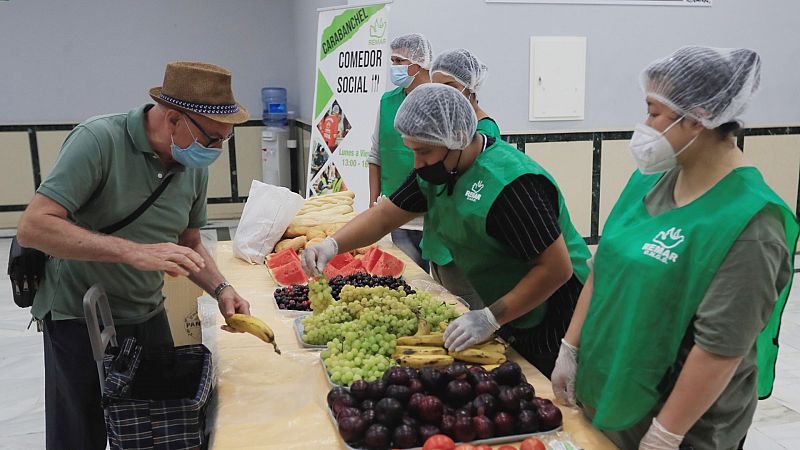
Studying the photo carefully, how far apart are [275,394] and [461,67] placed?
2.16 m

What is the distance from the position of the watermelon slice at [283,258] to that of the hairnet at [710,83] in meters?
1.99

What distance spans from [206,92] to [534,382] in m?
1.31

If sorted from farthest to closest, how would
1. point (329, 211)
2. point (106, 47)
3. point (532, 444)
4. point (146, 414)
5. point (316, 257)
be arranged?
point (106, 47) → point (329, 211) → point (316, 257) → point (146, 414) → point (532, 444)

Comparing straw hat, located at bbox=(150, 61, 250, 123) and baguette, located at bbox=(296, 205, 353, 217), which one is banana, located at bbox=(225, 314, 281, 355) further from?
baguette, located at bbox=(296, 205, 353, 217)

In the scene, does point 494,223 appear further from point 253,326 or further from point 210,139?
point 210,139

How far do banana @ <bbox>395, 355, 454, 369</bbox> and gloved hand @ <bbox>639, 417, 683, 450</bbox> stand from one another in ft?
2.03

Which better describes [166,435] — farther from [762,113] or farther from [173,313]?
[762,113]

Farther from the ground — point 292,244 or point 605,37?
point 605,37

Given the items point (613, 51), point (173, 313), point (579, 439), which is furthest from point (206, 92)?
point (613, 51)

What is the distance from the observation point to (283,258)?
126 inches

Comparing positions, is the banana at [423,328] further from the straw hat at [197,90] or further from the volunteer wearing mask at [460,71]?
the volunteer wearing mask at [460,71]

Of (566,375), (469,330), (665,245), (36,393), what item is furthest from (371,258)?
(36,393)

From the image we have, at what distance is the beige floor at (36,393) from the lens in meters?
3.33

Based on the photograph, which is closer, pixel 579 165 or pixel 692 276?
pixel 692 276
